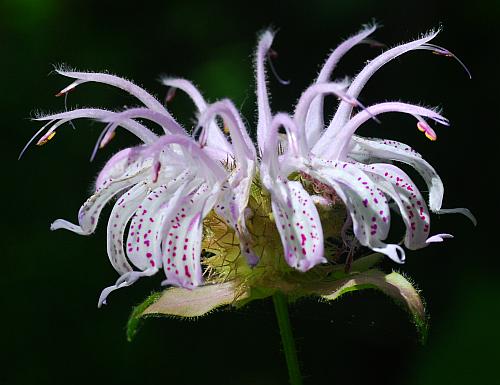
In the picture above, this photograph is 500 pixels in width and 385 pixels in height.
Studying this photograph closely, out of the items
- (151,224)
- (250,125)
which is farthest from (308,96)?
(250,125)

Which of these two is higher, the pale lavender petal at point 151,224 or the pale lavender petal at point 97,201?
the pale lavender petal at point 97,201

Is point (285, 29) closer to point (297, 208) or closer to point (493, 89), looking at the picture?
point (493, 89)

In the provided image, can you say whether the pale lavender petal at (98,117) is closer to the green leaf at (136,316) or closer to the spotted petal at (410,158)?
the green leaf at (136,316)

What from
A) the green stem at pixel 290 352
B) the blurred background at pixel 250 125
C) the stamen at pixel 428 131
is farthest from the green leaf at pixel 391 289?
the blurred background at pixel 250 125

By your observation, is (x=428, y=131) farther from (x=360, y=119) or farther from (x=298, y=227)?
(x=298, y=227)

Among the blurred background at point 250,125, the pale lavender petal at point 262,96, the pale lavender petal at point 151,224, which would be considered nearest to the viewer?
the pale lavender petal at point 151,224

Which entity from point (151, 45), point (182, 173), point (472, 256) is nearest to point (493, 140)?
point (472, 256)
